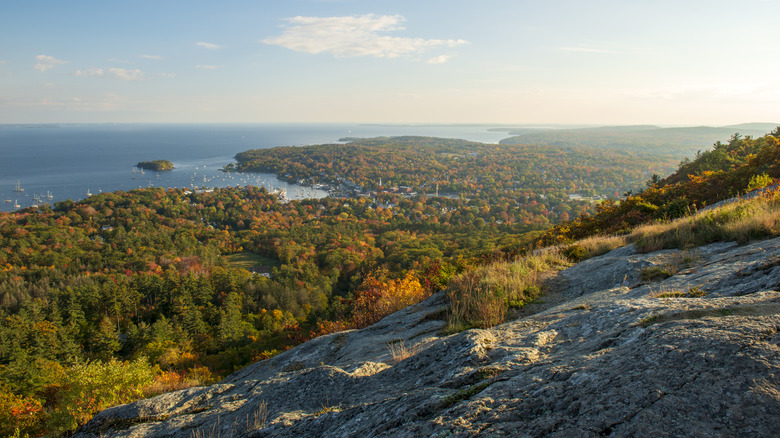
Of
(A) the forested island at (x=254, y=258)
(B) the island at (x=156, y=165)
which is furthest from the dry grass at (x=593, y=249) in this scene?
(B) the island at (x=156, y=165)

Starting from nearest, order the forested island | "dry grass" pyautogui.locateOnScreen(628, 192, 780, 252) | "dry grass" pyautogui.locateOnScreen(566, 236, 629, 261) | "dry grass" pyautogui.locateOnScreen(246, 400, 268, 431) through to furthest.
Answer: "dry grass" pyautogui.locateOnScreen(246, 400, 268, 431)
"dry grass" pyautogui.locateOnScreen(628, 192, 780, 252)
"dry grass" pyautogui.locateOnScreen(566, 236, 629, 261)
the forested island

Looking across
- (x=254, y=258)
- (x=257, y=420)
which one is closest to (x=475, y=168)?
(x=254, y=258)

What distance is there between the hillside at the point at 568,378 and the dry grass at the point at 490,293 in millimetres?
259

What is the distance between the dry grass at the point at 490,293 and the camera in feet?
13.2

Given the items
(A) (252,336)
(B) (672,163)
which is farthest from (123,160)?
(B) (672,163)

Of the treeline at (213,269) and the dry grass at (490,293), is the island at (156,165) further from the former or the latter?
the dry grass at (490,293)

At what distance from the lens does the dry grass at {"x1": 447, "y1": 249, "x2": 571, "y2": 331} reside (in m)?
4.02

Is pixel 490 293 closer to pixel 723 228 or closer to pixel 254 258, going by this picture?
pixel 723 228

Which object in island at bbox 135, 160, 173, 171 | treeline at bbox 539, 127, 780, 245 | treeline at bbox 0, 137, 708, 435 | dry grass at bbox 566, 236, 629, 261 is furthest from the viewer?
island at bbox 135, 160, 173, 171

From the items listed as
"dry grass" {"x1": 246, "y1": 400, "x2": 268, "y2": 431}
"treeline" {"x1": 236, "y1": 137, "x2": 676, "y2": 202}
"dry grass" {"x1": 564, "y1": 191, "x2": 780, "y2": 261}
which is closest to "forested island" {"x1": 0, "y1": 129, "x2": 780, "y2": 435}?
"treeline" {"x1": 236, "y1": 137, "x2": 676, "y2": 202}

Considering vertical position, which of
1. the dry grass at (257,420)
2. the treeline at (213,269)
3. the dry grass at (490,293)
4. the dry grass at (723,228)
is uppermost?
the dry grass at (723,228)

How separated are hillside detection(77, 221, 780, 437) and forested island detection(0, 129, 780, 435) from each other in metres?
1.13

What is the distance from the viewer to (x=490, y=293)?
4.38 m

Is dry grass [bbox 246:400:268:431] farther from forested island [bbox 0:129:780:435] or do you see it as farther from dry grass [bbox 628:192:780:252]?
dry grass [bbox 628:192:780:252]
